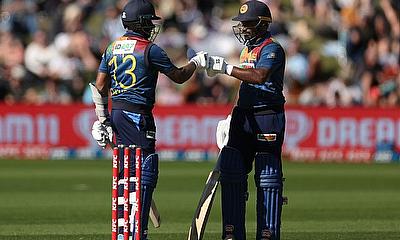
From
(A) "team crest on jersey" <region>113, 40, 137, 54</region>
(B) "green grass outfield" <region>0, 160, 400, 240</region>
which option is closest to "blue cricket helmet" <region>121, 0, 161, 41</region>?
(A) "team crest on jersey" <region>113, 40, 137, 54</region>

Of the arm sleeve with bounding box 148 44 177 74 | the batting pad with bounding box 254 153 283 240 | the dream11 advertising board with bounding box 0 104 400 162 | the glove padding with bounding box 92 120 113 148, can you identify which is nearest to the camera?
the arm sleeve with bounding box 148 44 177 74

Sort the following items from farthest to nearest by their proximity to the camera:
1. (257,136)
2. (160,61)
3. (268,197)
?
(257,136) → (268,197) → (160,61)

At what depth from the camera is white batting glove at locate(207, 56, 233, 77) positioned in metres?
7.87

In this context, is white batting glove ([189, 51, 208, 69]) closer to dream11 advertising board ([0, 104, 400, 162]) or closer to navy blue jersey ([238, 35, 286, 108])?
navy blue jersey ([238, 35, 286, 108])

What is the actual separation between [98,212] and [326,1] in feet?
38.3

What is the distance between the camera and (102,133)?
8031 millimetres

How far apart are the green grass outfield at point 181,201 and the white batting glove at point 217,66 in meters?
2.05

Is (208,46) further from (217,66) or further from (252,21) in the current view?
(217,66)

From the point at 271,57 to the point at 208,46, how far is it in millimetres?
12606

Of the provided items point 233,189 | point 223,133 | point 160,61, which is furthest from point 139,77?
point 233,189

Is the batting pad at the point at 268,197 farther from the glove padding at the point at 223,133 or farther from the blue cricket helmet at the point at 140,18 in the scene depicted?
the blue cricket helmet at the point at 140,18

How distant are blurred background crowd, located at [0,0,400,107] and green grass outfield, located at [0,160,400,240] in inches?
89.6

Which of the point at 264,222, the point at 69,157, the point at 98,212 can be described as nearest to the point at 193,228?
the point at 264,222

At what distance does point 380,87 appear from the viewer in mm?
19875
